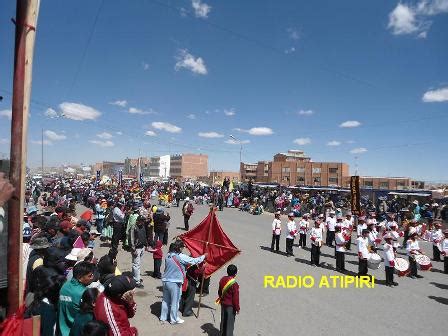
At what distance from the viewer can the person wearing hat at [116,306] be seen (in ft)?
11.9

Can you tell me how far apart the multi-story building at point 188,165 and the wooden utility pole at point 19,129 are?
14767 centimetres

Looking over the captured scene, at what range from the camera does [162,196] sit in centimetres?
3328

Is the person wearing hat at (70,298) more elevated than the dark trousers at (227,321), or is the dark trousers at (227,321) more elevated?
the person wearing hat at (70,298)

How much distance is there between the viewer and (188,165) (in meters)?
153

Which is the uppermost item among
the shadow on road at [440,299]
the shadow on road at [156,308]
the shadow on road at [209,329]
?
the shadow on road at [156,308]

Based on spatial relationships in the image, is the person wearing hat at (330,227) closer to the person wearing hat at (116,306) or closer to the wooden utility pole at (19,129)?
the person wearing hat at (116,306)

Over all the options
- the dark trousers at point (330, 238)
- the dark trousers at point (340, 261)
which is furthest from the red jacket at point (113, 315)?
the dark trousers at point (330, 238)

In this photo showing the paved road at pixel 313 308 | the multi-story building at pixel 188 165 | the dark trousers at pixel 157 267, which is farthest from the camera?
the multi-story building at pixel 188 165

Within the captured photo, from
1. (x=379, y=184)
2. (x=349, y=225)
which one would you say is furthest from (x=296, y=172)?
(x=349, y=225)

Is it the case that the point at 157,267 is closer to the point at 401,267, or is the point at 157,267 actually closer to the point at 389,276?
the point at 389,276

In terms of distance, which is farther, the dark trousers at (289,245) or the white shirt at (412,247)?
the dark trousers at (289,245)

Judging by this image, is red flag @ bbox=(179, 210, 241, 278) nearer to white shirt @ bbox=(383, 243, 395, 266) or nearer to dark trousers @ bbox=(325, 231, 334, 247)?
white shirt @ bbox=(383, 243, 395, 266)

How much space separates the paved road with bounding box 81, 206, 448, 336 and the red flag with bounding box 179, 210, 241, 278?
1.13 m

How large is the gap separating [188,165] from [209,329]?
482 feet
